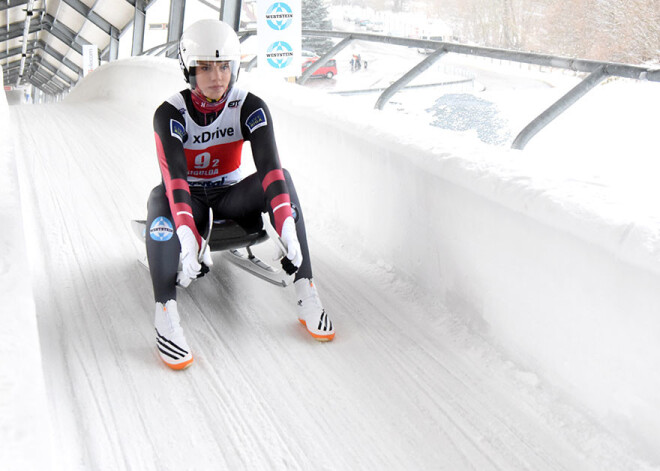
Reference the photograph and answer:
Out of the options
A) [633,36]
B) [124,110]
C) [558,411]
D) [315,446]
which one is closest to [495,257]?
[558,411]

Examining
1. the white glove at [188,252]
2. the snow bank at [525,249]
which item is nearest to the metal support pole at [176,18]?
the snow bank at [525,249]

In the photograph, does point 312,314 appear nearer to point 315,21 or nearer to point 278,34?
point 278,34

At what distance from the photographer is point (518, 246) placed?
1718 mm

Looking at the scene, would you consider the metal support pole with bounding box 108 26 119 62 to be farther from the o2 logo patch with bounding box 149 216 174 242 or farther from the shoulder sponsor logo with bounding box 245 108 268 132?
the o2 logo patch with bounding box 149 216 174 242

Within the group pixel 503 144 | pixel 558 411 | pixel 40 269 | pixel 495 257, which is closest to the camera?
pixel 558 411

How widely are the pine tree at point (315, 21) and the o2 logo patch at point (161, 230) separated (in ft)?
10.1

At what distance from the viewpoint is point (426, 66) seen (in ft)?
9.93

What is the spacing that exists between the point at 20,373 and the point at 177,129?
4.15 feet

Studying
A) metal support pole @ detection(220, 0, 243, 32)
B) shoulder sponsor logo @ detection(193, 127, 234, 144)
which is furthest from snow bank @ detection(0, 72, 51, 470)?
metal support pole @ detection(220, 0, 243, 32)

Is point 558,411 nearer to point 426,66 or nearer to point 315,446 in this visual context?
point 315,446

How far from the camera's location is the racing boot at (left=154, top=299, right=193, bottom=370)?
187cm

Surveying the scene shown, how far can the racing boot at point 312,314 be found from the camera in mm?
2035

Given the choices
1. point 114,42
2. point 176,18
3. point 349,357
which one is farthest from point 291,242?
point 114,42

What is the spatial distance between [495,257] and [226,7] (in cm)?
598
